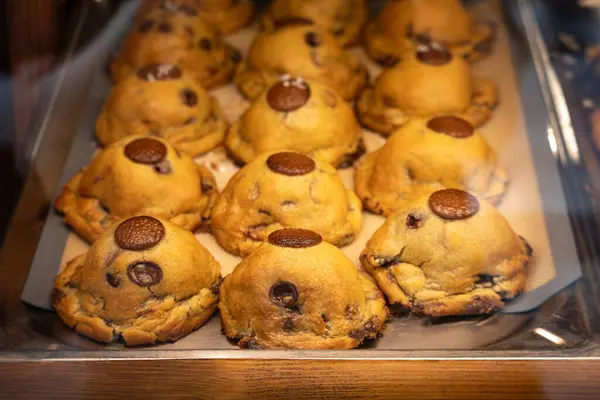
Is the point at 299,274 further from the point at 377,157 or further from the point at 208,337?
the point at 377,157

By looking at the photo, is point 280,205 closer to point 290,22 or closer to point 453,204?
point 453,204

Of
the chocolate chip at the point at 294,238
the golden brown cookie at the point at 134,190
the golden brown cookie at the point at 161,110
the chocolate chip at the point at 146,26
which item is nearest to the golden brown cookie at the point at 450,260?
the chocolate chip at the point at 294,238

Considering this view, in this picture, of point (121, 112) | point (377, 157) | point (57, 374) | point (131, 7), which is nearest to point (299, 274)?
point (57, 374)

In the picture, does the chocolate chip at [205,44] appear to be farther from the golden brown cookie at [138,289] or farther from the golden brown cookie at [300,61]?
the golden brown cookie at [138,289]

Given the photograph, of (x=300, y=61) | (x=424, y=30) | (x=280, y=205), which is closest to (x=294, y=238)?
(x=280, y=205)

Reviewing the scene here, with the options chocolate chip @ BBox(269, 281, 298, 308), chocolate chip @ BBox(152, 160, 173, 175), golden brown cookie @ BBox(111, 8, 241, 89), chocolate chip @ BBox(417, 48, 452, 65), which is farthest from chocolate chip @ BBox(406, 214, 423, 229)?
golden brown cookie @ BBox(111, 8, 241, 89)

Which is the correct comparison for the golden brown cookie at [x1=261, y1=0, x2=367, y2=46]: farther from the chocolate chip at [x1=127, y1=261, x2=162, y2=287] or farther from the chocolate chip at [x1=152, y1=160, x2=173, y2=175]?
the chocolate chip at [x1=127, y1=261, x2=162, y2=287]
